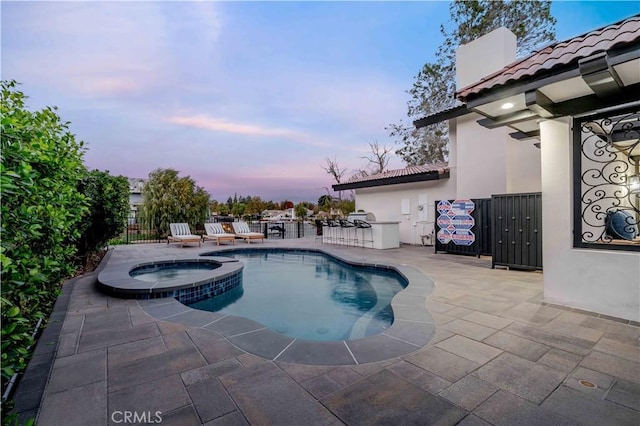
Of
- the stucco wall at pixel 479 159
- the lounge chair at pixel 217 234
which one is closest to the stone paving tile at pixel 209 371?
the stucco wall at pixel 479 159

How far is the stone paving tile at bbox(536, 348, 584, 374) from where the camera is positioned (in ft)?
8.17

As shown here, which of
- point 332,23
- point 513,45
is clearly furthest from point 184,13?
point 513,45

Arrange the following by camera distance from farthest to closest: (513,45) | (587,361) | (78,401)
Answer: (513,45), (587,361), (78,401)

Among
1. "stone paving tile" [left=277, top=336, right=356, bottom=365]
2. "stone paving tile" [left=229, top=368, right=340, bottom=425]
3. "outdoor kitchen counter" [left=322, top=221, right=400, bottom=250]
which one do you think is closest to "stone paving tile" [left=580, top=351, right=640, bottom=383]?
"stone paving tile" [left=277, top=336, right=356, bottom=365]

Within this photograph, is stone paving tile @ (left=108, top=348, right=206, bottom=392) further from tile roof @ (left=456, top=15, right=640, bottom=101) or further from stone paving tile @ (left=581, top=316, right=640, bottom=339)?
tile roof @ (left=456, top=15, right=640, bottom=101)

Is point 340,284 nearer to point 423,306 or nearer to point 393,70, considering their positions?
point 423,306

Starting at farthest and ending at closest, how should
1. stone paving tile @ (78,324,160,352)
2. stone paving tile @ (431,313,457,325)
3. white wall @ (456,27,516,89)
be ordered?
white wall @ (456,27,516,89)
stone paving tile @ (431,313,457,325)
stone paving tile @ (78,324,160,352)

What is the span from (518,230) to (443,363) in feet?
18.3

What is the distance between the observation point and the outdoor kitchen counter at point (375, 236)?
438 inches

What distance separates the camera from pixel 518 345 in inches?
116

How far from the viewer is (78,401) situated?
2047 millimetres

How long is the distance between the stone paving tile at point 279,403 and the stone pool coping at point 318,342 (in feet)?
1.35

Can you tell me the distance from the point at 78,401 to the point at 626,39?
223 inches

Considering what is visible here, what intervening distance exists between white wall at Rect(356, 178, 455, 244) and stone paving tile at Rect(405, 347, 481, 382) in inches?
395
